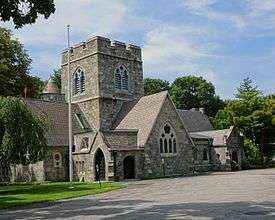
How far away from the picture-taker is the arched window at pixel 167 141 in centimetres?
4347

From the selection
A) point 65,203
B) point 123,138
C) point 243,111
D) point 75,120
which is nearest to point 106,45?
point 75,120

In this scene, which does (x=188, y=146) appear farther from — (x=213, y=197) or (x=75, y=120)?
(x=213, y=197)

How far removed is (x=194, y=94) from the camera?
89.3 meters

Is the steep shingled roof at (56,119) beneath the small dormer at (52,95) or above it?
beneath

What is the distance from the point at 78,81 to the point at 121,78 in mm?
4687

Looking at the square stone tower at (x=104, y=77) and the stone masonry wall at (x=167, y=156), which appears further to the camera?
the square stone tower at (x=104, y=77)

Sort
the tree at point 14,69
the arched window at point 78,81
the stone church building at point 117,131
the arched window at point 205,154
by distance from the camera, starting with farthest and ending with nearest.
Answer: the arched window at point 205,154, the arched window at point 78,81, the tree at point 14,69, the stone church building at point 117,131

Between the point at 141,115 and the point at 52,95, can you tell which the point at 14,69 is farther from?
the point at 141,115

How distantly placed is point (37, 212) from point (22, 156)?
42.9 ft

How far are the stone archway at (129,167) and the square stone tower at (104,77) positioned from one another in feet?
19.2

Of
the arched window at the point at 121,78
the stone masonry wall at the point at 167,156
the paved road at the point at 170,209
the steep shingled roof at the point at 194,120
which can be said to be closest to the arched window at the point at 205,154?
the steep shingled roof at the point at 194,120

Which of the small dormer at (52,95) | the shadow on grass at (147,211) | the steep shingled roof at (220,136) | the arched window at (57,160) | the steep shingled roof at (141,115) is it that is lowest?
the shadow on grass at (147,211)

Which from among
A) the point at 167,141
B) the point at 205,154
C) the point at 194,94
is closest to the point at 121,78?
the point at 167,141

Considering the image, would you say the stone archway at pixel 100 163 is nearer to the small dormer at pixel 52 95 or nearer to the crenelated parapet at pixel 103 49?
the crenelated parapet at pixel 103 49
